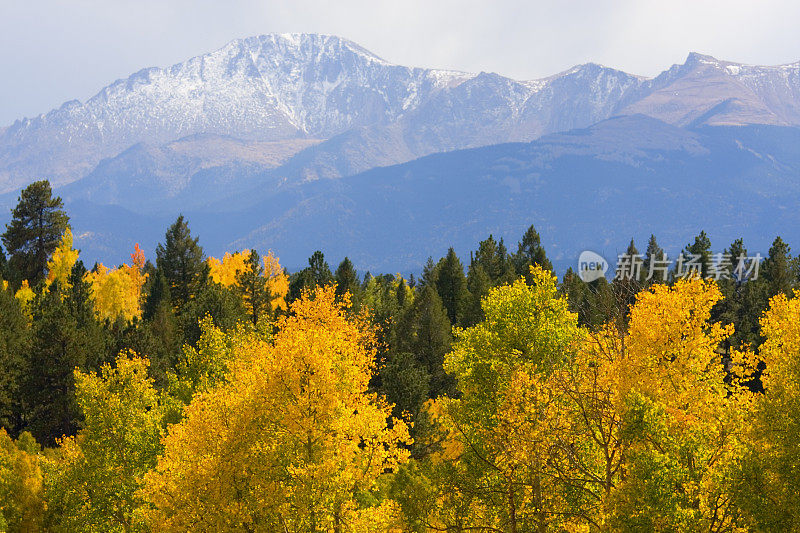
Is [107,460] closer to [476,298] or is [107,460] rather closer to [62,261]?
[476,298]

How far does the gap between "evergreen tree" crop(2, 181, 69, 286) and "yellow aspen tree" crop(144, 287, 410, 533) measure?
66.1 metres

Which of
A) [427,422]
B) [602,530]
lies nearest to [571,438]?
[602,530]

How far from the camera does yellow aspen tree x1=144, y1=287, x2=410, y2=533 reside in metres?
26.8

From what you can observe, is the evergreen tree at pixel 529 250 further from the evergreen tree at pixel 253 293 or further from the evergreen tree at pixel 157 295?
the evergreen tree at pixel 157 295

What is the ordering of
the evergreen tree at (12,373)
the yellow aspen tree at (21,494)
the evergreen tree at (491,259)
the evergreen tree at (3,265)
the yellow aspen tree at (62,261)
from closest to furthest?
the yellow aspen tree at (21,494) < the evergreen tree at (12,373) < the evergreen tree at (3,265) < the yellow aspen tree at (62,261) < the evergreen tree at (491,259)

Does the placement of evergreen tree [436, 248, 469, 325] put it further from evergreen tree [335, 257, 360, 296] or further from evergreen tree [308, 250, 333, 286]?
evergreen tree [308, 250, 333, 286]

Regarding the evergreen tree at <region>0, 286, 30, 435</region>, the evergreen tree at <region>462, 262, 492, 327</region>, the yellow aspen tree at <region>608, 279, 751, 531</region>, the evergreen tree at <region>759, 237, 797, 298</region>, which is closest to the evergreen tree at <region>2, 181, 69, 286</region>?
the evergreen tree at <region>0, 286, 30, 435</region>

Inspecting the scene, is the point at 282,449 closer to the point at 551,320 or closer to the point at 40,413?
the point at 551,320

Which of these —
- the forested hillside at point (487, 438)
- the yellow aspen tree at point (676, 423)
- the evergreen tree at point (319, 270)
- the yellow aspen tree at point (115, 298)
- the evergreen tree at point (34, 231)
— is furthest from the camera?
the yellow aspen tree at point (115, 298)

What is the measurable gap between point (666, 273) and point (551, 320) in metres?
58.1

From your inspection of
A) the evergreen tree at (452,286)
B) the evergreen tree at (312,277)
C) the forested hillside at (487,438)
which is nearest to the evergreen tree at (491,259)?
the evergreen tree at (452,286)

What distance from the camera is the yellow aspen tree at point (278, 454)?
26766 millimetres

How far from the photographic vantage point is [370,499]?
31.9 m

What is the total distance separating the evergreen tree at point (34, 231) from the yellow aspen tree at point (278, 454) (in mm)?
66130
